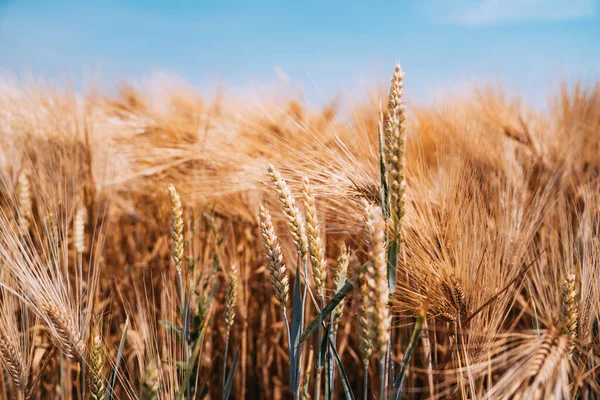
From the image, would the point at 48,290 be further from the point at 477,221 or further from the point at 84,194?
the point at 84,194

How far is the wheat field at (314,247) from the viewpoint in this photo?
0.72 meters

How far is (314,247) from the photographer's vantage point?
0.70m

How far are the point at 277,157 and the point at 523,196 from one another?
0.65m

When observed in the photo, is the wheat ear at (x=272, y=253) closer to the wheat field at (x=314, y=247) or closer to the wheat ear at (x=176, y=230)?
the wheat field at (x=314, y=247)

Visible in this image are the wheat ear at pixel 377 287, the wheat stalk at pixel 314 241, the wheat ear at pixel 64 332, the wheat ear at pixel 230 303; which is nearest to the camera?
the wheat ear at pixel 377 287

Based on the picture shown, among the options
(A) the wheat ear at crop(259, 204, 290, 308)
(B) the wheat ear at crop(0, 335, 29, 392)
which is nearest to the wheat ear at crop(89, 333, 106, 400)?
(B) the wheat ear at crop(0, 335, 29, 392)

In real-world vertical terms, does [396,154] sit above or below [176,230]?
above

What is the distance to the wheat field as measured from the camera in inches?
28.5

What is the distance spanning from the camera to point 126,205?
2355 millimetres

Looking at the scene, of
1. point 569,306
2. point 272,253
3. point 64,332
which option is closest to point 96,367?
point 64,332

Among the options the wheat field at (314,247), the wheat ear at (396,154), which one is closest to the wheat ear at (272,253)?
the wheat field at (314,247)

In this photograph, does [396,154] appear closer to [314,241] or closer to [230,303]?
[314,241]

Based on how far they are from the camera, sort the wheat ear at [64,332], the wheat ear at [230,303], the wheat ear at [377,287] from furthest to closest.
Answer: the wheat ear at [230,303] < the wheat ear at [64,332] < the wheat ear at [377,287]

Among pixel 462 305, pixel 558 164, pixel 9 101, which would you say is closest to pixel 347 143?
pixel 462 305
